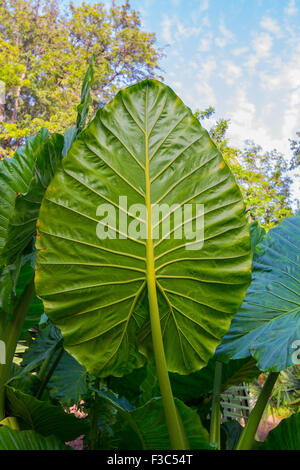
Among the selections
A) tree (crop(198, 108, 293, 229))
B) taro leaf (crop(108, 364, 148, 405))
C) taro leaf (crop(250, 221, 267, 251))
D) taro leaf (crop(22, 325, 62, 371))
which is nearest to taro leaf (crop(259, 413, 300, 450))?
taro leaf (crop(108, 364, 148, 405))

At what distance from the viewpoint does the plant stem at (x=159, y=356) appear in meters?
0.50

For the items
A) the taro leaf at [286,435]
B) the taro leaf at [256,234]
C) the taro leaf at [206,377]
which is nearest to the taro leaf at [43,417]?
the taro leaf at [206,377]

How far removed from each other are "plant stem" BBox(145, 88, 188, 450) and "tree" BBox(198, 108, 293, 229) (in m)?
4.09

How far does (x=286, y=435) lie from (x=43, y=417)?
422 millimetres

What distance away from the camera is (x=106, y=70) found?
8648mm

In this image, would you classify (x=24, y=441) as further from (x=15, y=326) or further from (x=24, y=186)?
(x=24, y=186)

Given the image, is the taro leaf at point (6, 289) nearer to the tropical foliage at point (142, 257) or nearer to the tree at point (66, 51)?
the tropical foliage at point (142, 257)

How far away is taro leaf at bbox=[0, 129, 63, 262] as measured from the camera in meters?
0.59

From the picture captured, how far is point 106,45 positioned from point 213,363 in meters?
9.64

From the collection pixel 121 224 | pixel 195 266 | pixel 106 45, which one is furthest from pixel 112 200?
pixel 106 45

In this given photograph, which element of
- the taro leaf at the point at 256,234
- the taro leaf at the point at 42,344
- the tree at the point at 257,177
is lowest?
the taro leaf at the point at 42,344

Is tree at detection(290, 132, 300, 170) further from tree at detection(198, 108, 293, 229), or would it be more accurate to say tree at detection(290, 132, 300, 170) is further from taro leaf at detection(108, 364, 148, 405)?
taro leaf at detection(108, 364, 148, 405)

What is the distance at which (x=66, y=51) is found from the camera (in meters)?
8.83

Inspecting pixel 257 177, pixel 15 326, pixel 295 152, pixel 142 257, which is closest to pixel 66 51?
pixel 257 177
